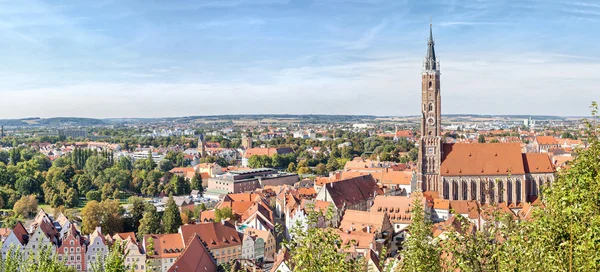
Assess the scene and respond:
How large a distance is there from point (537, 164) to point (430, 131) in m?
11.4

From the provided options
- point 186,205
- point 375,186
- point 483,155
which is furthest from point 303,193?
point 483,155

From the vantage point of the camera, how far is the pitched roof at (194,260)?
3155 cm

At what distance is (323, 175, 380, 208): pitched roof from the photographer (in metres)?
49.8

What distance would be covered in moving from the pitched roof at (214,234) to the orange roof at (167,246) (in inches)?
22.6

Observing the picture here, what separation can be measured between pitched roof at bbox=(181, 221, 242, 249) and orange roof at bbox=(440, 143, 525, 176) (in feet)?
77.7

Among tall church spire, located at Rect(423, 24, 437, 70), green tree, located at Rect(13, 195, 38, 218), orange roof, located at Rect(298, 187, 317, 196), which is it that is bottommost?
green tree, located at Rect(13, 195, 38, 218)

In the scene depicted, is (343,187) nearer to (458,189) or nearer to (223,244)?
(458,189)

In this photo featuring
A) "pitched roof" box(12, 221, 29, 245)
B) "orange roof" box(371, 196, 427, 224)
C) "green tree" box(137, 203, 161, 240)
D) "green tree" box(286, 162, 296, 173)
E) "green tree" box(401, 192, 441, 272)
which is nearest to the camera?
"green tree" box(401, 192, 441, 272)

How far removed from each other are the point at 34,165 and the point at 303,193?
53.2m

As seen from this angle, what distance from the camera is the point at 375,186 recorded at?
57938 millimetres

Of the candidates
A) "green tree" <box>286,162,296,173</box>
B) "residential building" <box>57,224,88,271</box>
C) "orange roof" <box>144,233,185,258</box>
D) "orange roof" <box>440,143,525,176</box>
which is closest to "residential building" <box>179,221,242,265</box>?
"orange roof" <box>144,233,185,258</box>

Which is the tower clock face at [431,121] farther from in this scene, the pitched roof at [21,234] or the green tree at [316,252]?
the green tree at [316,252]

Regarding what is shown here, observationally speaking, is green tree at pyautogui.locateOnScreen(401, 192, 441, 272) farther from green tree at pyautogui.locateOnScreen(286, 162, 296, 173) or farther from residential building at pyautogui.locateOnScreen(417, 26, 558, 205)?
green tree at pyautogui.locateOnScreen(286, 162, 296, 173)

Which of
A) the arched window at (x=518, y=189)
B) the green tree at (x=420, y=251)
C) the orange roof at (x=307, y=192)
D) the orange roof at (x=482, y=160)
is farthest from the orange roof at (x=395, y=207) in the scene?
the green tree at (x=420, y=251)
